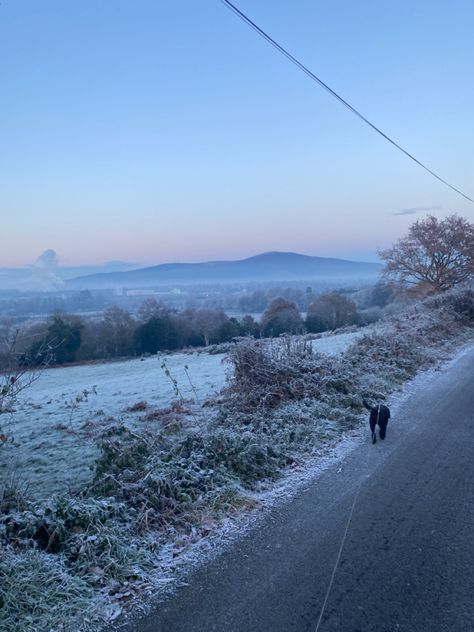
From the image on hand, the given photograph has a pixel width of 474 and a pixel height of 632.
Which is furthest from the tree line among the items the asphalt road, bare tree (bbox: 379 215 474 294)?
the asphalt road

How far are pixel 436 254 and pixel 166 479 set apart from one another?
27.3 meters

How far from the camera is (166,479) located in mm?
4531

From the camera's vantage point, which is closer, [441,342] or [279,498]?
[279,498]

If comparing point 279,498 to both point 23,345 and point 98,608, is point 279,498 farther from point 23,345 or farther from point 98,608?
point 23,345

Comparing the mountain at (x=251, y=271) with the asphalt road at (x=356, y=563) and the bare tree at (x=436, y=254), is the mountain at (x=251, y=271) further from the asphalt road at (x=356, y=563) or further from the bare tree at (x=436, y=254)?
the asphalt road at (x=356, y=563)

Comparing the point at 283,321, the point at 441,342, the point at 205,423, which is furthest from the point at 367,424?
the point at 283,321

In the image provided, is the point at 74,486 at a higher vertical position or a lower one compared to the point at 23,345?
lower

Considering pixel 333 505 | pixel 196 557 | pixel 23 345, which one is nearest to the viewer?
pixel 196 557

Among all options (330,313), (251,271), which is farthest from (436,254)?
(251,271)

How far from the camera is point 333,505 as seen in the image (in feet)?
14.3

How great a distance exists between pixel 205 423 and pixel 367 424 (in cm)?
260

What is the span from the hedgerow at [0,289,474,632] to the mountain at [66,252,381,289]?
62.0 metres

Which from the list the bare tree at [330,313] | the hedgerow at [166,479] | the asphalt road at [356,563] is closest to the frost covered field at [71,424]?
the hedgerow at [166,479]

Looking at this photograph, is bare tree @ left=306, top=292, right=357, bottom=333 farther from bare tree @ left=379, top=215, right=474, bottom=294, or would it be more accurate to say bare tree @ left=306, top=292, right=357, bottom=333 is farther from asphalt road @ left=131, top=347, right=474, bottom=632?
asphalt road @ left=131, top=347, right=474, bottom=632
